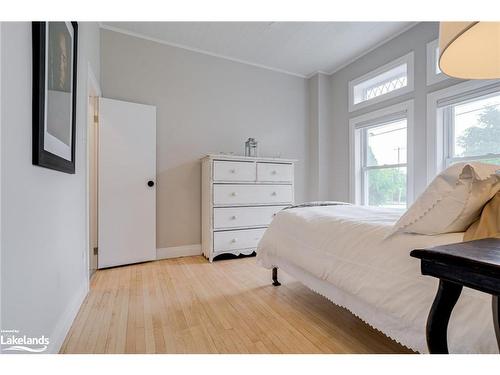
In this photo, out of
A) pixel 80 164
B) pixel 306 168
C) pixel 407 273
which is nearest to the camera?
pixel 407 273

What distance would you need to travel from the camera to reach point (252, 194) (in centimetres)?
304

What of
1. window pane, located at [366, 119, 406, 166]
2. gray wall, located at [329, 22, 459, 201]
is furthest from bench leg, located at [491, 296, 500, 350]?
window pane, located at [366, 119, 406, 166]

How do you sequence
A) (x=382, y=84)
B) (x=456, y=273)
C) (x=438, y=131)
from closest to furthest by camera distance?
1. (x=456, y=273)
2. (x=438, y=131)
3. (x=382, y=84)

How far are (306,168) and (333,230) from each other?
9.09ft

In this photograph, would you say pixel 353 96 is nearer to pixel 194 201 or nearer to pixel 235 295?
pixel 194 201

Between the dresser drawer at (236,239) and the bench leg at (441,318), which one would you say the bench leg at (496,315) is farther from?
the dresser drawer at (236,239)

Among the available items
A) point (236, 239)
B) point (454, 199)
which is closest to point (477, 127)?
point (454, 199)

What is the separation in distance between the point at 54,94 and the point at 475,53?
1886mm

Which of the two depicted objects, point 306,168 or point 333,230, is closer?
point 333,230

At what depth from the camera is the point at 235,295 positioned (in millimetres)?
1958

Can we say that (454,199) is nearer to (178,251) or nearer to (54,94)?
(54,94)

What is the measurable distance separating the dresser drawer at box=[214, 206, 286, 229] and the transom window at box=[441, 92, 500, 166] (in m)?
2.01
